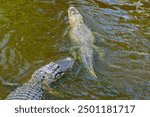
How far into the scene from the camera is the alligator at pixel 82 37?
22.9 feet

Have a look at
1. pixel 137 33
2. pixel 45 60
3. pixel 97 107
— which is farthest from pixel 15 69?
pixel 137 33

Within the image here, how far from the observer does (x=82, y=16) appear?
9305mm

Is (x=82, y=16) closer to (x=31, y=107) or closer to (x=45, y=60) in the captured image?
(x=45, y=60)

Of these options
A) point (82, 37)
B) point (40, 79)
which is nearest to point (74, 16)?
point (82, 37)

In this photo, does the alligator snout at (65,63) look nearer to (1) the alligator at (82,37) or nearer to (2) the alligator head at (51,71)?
(2) the alligator head at (51,71)

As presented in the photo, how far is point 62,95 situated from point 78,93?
28 cm

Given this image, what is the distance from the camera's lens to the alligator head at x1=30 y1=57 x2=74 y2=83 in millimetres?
6379

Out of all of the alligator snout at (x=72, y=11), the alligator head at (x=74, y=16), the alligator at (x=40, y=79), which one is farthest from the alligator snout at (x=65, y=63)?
the alligator snout at (x=72, y=11)

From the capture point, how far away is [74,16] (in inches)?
348

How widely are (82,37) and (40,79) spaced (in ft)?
6.69

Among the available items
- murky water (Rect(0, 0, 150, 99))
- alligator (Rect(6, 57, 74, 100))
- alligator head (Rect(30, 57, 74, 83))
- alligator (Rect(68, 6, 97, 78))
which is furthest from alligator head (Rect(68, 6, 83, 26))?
alligator head (Rect(30, 57, 74, 83))

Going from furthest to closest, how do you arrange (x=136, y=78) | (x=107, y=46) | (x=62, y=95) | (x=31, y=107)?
(x=107, y=46)
(x=136, y=78)
(x=62, y=95)
(x=31, y=107)

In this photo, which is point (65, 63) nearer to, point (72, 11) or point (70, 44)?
point (70, 44)

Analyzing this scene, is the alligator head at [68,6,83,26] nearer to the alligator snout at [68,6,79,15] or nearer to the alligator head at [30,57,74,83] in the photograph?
the alligator snout at [68,6,79,15]
